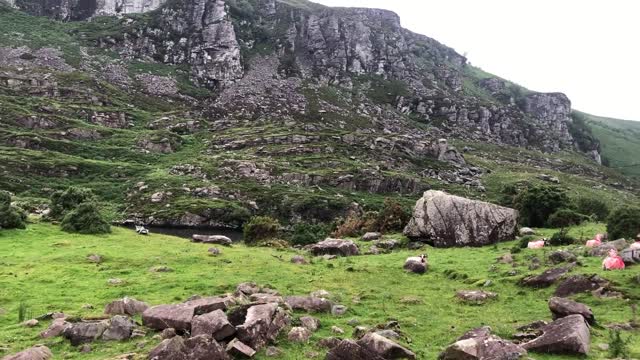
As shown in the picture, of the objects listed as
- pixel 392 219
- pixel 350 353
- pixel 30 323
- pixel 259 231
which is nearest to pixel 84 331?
pixel 30 323

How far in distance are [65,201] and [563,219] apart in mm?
58116

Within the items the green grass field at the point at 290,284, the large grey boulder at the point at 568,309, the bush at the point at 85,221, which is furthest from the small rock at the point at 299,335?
the bush at the point at 85,221

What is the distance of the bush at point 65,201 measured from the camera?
59.9 meters

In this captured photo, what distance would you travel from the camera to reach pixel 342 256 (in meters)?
46.0

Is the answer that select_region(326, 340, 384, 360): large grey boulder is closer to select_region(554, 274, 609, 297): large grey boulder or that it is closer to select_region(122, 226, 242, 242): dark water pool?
select_region(554, 274, 609, 297): large grey boulder

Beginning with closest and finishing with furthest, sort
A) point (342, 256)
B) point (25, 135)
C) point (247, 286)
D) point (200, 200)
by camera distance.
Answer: point (247, 286)
point (342, 256)
point (200, 200)
point (25, 135)

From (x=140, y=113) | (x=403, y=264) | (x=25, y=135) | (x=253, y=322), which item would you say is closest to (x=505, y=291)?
(x=403, y=264)

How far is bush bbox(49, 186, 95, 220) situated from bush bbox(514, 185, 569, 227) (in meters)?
52.5

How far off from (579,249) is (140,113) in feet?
521

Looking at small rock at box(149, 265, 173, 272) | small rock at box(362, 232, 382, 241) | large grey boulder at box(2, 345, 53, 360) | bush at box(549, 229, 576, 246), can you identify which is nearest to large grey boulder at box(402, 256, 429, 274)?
bush at box(549, 229, 576, 246)

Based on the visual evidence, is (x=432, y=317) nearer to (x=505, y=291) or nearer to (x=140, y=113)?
(x=505, y=291)

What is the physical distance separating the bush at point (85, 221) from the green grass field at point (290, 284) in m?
4.23

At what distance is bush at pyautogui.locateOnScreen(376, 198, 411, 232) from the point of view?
201 ft

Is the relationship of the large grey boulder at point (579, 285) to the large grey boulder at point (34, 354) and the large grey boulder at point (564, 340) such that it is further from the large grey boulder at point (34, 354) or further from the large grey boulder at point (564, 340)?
the large grey boulder at point (34, 354)
